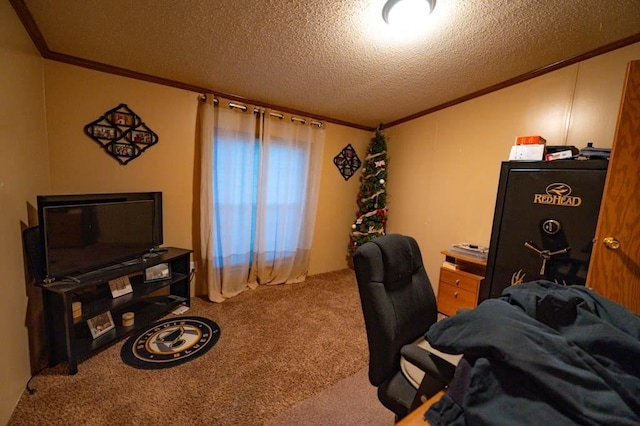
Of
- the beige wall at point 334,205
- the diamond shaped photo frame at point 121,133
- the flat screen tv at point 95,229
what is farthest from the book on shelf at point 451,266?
the diamond shaped photo frame at point 121,133

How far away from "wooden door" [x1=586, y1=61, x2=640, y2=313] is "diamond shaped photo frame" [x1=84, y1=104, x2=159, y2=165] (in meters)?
3.36

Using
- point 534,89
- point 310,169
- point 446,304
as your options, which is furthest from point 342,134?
point 446,304

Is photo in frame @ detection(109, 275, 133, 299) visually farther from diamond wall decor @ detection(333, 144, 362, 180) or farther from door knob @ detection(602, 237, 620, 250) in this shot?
door knob @ detection(602, 237, 620, 250)

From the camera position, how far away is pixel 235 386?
1640 millimetres

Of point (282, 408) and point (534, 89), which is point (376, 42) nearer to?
point (534, 89)

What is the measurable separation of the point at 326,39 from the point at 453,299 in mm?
2534

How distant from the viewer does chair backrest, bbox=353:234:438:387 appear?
108 centimetres

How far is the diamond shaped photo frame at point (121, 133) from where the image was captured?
2217 millimetres

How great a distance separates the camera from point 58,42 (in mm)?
1872

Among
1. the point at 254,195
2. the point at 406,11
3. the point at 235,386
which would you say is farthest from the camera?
the point at 254,195

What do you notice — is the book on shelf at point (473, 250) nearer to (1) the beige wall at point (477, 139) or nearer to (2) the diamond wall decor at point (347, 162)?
(1) the beige wall at point (477, 139)

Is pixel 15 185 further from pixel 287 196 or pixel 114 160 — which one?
pixel 287 196

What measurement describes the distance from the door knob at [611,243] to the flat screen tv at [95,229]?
3.18 metres

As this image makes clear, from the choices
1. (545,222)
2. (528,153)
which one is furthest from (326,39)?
(545,222)
